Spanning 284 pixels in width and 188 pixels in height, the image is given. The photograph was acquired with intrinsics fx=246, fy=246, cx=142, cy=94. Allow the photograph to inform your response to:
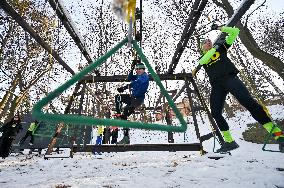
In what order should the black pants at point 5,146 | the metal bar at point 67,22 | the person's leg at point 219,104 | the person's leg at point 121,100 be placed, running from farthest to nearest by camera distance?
the black pants at point 5,146
the person's leg at point 121,100
the person's leg at point 219,104
the metal bar at point 67,22

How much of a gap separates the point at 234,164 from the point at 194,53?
1805cm

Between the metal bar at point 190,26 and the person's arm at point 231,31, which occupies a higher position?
the metal bar at point 190,26

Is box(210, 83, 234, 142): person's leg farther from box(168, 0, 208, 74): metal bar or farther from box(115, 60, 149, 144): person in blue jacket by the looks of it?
box(115, 60, 149, 144): person in blue jacket

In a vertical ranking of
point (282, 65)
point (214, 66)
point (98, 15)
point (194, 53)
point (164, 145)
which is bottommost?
point (164, 145)

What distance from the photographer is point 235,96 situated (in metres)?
3.94

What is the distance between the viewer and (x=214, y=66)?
4242mm

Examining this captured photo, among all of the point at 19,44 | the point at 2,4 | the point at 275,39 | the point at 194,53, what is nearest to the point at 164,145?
the point at 2,4

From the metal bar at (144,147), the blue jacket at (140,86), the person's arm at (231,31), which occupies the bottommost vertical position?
the metal bar at (144,147)

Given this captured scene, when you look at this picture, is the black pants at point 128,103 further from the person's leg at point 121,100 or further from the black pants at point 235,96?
the black pants at point 235,96

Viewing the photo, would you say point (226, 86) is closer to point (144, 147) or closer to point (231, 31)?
point (231, 31)

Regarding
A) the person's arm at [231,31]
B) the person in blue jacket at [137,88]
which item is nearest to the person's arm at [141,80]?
the person in blue jacket at [137,88]

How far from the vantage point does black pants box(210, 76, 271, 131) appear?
3773 mm

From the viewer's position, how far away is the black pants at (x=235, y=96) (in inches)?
149

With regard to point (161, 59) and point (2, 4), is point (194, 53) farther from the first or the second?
point (2, 4)
